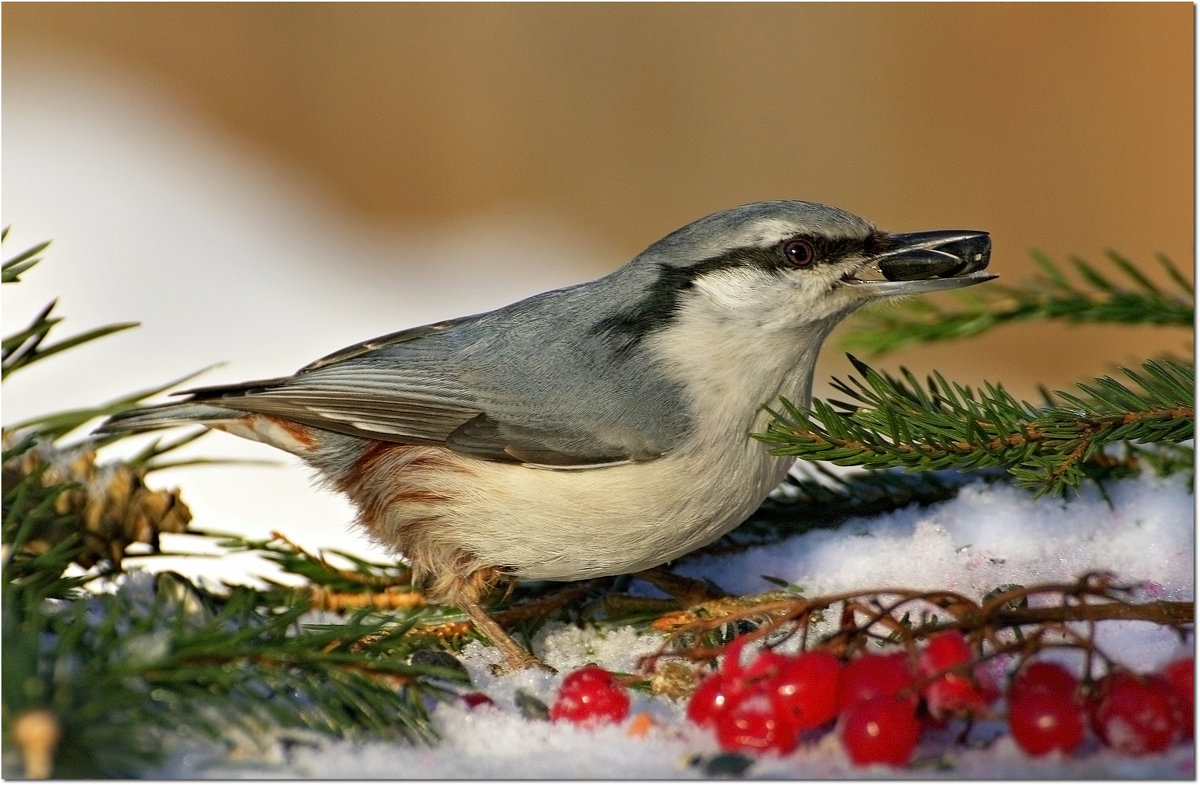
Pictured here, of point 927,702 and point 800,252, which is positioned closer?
point 927,702

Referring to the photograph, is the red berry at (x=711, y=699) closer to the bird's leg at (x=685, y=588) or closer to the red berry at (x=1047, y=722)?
the red berry at (x=1047, y=722)

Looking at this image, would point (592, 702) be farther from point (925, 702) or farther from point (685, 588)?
point (685, 588)

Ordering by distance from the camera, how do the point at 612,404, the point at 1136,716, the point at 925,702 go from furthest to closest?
1. the point at 612,404
2. the point at 925,702
3. the point at 1136,716

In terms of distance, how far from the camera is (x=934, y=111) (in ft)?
21.4

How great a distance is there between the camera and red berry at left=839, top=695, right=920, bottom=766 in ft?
4.32

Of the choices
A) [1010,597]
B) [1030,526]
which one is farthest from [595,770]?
[1030,526]

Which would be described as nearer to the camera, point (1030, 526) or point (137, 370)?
point (1030, 526)

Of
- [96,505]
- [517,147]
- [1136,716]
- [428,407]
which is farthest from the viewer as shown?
[517,147]

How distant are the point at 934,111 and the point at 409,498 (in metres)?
5.15

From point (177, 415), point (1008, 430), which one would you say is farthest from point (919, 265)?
point (177, 415)

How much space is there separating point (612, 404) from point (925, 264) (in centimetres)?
71

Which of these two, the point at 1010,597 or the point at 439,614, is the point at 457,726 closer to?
the point at 439,614

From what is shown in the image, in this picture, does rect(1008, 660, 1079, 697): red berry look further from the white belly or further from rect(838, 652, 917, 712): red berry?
the white belly

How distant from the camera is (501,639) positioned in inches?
84.4
